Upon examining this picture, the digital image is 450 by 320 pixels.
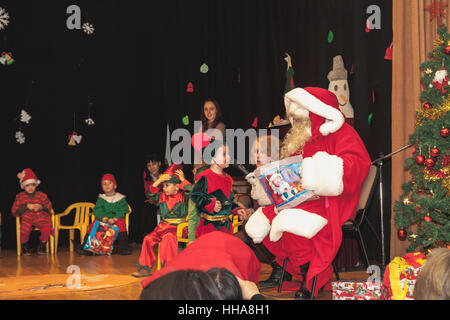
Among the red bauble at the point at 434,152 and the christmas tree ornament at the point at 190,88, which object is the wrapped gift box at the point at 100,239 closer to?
the christmas tree ornament at the point at 190,88

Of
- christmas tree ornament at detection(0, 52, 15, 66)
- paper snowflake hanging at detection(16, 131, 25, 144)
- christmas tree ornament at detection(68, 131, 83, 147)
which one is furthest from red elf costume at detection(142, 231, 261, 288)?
christmas tree ornament at detection(0, 52, 15, 66)

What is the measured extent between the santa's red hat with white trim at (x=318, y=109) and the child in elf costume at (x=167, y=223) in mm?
1562

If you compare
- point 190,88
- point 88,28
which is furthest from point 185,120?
point 88,28

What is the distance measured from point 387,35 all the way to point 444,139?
1792mm

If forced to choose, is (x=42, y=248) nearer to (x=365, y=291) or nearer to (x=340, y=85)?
(x=340, y=85)

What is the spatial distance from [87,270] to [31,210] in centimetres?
184

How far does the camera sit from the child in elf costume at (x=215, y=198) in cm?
396

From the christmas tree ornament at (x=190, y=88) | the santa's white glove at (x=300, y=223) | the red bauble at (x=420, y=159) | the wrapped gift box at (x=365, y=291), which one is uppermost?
the christmas tree ornament at (x=190, y=88)

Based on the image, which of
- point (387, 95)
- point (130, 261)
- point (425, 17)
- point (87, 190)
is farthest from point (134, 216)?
point (425, 17)

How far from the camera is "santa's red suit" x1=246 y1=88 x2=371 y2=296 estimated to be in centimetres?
306

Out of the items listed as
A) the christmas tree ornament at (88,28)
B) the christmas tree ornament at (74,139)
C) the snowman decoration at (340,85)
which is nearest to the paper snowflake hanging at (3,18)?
the christmas tree ornament at (88,28)

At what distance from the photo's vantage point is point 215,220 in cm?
399

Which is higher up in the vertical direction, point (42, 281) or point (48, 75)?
point (48, 75)
